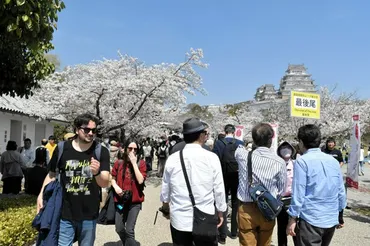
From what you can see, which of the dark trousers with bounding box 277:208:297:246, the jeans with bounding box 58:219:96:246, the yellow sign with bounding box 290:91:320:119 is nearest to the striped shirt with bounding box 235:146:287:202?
the dark trousers with bounding box 277:208:297:246

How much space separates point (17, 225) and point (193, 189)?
3237 mm

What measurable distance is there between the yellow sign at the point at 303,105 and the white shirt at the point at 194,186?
7710 millimetres

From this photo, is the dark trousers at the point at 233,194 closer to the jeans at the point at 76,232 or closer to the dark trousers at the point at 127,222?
the dark trousers at the point at 127,222

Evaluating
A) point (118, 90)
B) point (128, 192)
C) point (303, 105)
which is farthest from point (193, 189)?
point (118, 90)

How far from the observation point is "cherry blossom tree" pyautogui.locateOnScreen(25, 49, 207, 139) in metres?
13.1

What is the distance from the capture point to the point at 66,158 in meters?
3.16

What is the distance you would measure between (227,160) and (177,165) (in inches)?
121

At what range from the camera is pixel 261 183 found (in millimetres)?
3467

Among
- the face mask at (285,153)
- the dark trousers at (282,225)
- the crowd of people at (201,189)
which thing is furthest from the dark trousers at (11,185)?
the face mask at (285,153)

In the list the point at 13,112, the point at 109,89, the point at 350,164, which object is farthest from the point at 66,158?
the point at 13,112

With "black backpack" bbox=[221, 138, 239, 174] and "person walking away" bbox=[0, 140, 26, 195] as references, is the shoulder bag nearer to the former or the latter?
"black backpack" bbox=[221, 138, 239, 174]

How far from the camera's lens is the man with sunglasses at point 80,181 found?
10.3 feet

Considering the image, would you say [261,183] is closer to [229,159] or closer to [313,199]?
[313,199]

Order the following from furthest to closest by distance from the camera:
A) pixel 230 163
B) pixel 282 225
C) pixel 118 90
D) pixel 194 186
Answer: pixel 118 90
pixel 230 163
pixel 282 225
pixel 194 186
